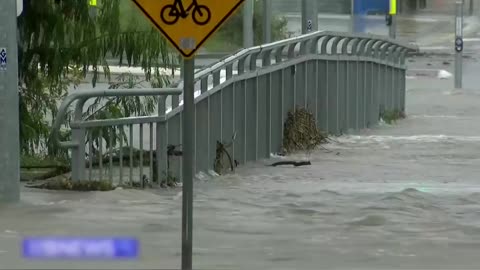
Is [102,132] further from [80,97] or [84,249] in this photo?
[84,249]

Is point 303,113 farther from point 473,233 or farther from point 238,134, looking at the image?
point 473,233

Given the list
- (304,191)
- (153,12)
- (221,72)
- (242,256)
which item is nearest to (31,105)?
(221,72)

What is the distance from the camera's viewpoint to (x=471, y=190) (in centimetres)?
1312

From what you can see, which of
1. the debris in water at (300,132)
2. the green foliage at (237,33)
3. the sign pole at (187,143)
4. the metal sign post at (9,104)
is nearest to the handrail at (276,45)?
the debris in water at (300,132)

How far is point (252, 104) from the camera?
1664 cm

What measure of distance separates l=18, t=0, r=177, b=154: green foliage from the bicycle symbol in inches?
266

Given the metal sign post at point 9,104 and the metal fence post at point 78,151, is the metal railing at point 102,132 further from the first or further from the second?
the metal sign post at point 9,104

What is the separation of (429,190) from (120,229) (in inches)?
194

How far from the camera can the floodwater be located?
8.38 meters

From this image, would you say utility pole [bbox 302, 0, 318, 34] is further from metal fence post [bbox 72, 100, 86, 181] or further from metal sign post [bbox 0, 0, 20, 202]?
metal sign post [bbox 0, 0, 20, 202]

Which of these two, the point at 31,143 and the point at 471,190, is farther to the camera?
the point at 31,143

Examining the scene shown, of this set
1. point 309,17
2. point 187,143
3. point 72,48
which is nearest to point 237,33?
point 309,17

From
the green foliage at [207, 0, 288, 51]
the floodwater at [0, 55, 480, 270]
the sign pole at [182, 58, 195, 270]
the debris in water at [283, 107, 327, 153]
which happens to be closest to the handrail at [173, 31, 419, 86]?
the debris in water at [283, 107, 327, 153]

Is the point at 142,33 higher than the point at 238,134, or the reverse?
the point at 142,33
